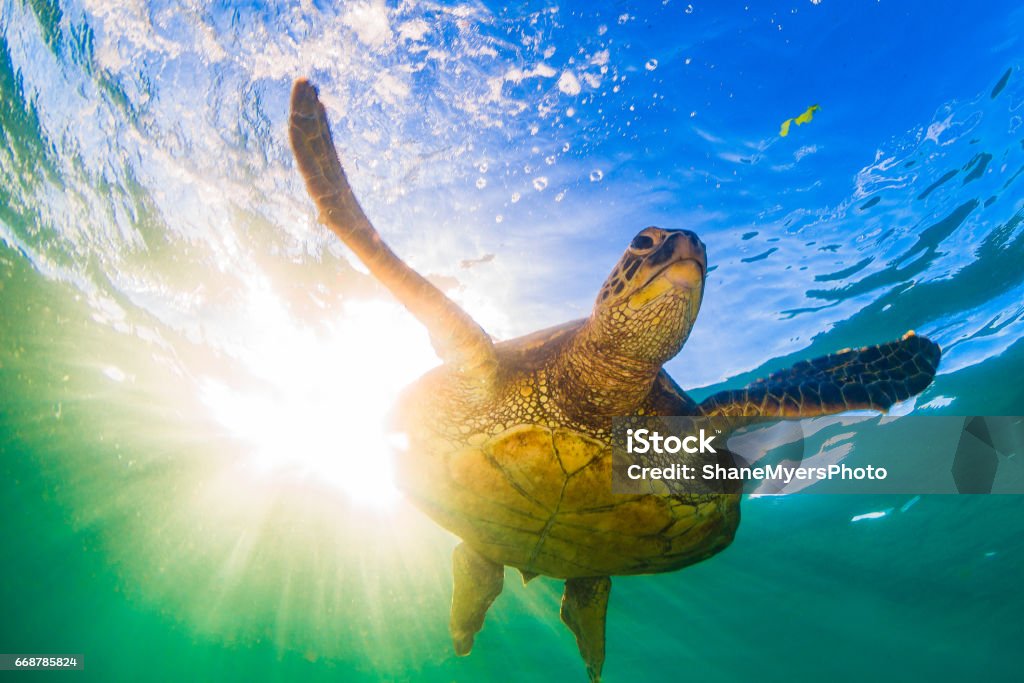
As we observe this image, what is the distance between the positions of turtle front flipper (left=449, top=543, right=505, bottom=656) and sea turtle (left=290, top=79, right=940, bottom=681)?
0.84 metres

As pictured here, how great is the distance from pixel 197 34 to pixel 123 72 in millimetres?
1568

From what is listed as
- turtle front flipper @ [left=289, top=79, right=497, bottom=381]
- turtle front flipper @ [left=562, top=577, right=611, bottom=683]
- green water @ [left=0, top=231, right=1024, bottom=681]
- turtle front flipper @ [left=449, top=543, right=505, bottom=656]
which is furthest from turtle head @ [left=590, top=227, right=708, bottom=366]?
green water @ [left=0, top=231, right=1024, bottom=681]

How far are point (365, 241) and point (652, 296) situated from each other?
1.90 metres

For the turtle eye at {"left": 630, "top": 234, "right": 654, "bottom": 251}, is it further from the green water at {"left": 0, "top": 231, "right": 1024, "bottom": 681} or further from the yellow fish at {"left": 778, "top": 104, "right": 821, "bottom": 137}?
the green water at {"left": 0, "top": 231, "right": 1024, "bottom": 681}

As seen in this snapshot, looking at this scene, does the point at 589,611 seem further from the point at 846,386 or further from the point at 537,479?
the point at 846,386

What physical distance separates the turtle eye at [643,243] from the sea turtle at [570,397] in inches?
0.7

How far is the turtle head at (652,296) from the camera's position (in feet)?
9.92

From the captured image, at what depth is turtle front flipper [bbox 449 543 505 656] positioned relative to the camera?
5.87 m

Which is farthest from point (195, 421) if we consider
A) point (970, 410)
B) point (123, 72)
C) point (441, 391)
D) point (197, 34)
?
point (970, 410)

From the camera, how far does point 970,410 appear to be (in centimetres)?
1288

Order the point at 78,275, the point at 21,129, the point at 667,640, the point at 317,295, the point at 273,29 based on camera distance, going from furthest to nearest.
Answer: the point at 667,640 < the point at 78,275 < the point at 317,295 < the point at 21,129 < the point at 273,29

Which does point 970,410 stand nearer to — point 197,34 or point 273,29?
point 273,29

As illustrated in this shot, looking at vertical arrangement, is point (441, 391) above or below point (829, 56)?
below

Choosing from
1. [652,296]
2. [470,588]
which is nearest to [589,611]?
[470,588]
